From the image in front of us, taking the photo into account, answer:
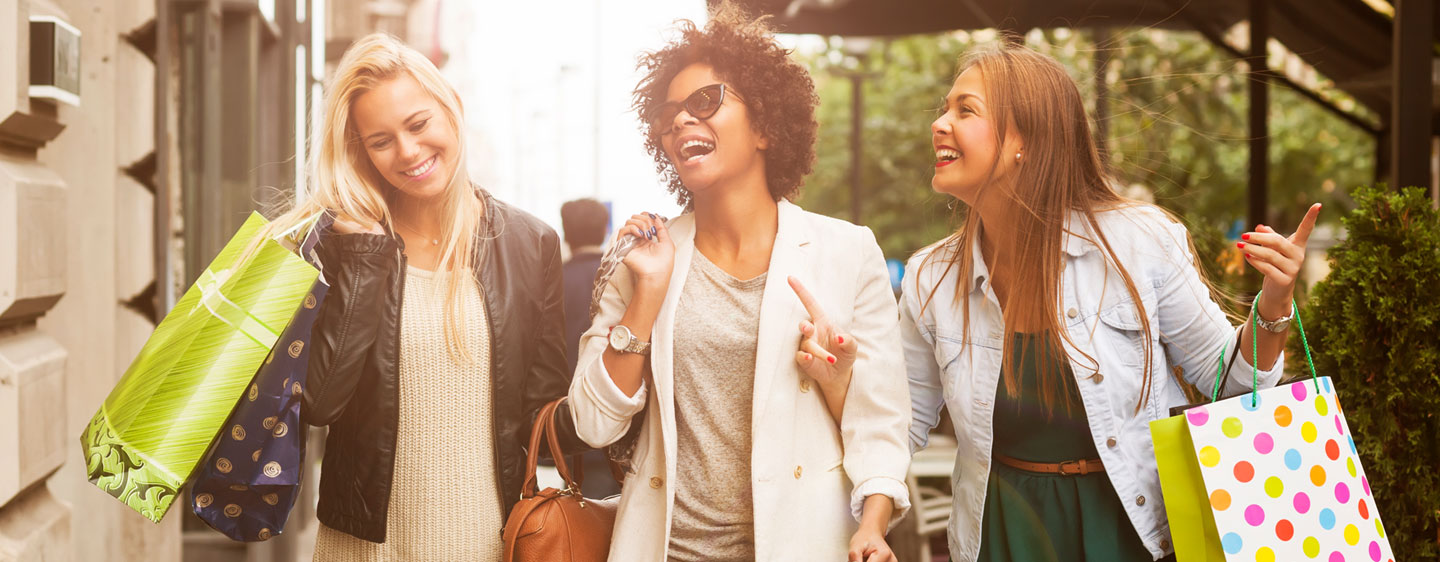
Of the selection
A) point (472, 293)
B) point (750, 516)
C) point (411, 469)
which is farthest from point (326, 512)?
point (750, 516)

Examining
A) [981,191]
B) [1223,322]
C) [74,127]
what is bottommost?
[1223,322]

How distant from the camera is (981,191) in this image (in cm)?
234

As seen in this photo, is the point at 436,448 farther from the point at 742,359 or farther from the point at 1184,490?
the point at 1184,490

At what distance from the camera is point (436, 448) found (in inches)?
90.4

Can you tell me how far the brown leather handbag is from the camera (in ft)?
7.22

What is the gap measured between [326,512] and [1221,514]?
1708 mm

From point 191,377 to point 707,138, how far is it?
1028 millimetres

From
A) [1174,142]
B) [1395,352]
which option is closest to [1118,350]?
[1395,352]

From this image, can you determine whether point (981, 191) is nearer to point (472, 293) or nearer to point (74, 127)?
point (472, 293)

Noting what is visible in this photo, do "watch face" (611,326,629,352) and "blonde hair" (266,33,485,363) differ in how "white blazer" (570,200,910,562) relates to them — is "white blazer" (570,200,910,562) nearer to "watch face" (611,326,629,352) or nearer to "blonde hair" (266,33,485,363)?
"watch face" (611,326,629,352)

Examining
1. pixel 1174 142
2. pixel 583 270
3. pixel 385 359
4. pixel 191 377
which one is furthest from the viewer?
pixel 1174 142

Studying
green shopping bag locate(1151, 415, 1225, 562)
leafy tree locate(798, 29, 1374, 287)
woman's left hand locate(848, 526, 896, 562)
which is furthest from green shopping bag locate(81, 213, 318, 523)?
leafy tree locate(798, 29, 1374, 287)

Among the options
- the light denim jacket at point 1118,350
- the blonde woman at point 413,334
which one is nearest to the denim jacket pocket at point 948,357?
the light denim jacket at point 1118,350

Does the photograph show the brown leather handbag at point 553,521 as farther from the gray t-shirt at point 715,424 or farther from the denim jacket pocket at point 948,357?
the denim jacket pocket at point 948,357
